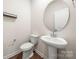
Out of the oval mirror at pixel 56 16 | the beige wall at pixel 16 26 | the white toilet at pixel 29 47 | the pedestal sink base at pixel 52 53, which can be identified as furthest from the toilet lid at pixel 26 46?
the oval mirror at pixel 56 16

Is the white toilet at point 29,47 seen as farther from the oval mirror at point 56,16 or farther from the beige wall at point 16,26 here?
the oval mirror at point 56,16

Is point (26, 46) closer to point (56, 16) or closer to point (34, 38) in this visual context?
point (34, 38)

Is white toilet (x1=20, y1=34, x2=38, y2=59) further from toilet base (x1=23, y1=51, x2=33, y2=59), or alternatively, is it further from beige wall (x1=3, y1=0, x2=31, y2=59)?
beige wall (x1=3, y1=0, x2=31, y2=59)

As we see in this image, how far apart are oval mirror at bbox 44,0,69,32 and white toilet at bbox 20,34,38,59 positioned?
48 centimetres

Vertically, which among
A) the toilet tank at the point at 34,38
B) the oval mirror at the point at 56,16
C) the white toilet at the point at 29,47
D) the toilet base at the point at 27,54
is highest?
the oval mirror at the point at 56,16

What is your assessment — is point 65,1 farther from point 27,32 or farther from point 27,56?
point 27,56

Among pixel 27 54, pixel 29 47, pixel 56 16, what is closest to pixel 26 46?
pixel 29 47

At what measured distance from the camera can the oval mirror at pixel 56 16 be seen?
151cm

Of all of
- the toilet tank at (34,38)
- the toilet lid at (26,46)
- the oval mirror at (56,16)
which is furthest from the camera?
the toilet tank at (34,38)

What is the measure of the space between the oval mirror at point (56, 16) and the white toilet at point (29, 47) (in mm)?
481

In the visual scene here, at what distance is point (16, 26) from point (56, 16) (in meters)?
1.00

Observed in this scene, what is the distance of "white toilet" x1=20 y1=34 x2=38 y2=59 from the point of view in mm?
1646

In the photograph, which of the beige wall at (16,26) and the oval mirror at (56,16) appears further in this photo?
the beige wall at (16,26)

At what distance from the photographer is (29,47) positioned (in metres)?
1.67
